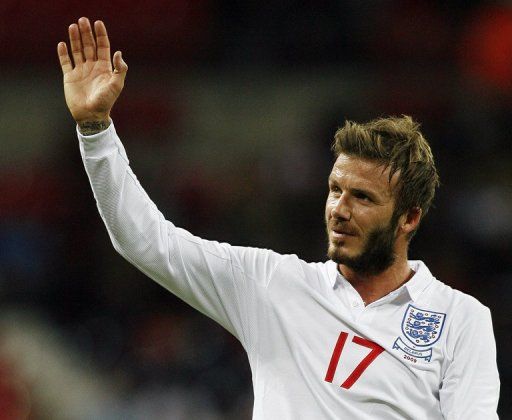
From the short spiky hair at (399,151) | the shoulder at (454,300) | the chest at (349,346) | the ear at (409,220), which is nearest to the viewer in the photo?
the chest at (349,346)

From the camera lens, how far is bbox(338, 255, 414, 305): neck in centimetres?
338

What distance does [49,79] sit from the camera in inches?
365

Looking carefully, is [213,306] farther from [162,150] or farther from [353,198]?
[162,150]

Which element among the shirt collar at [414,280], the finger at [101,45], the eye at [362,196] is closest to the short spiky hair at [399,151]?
the eye at [362,196]

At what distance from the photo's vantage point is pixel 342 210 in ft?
10.7

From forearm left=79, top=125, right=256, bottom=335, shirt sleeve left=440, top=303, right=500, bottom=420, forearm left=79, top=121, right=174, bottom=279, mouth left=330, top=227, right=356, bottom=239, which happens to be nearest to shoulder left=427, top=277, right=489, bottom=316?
shirt sleeve left=440, top=303, right=500, bottom=420

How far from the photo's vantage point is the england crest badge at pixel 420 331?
124 inches

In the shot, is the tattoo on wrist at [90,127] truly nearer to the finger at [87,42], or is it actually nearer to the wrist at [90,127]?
the wrist at [90,127]

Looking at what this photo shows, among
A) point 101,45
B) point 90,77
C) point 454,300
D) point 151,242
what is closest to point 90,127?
point 90,77

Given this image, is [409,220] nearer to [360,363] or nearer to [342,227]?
[342,227]

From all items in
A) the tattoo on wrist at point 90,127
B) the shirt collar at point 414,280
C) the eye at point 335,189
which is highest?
the tattoo on wrist at point 90,127

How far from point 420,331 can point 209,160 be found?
5594 millimetres

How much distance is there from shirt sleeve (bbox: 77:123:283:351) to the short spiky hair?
0.47 metres

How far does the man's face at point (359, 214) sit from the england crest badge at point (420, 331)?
0.23m
